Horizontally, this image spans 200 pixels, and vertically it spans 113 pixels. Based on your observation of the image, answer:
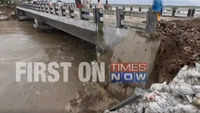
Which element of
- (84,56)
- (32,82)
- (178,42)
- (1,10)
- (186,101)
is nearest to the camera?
(186,101)

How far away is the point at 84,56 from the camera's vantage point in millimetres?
9750

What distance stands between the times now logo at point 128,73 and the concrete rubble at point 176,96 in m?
0.74

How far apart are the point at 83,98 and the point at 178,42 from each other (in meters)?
3.91

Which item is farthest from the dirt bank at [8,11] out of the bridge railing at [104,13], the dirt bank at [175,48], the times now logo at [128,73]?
the dirt bank at [175,48]

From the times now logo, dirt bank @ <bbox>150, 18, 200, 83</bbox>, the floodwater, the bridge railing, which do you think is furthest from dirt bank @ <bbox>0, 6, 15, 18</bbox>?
dirt bank @ <bbox>150, 18, 200, 83</bbox>

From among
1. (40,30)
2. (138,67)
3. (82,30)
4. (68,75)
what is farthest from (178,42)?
(40,30)

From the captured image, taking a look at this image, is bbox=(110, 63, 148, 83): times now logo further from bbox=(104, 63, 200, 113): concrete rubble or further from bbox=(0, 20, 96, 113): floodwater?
bbox=(0, 20, 96, 113): floodwater

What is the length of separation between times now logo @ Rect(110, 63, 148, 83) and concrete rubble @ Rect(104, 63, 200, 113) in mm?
737

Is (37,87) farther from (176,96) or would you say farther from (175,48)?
(175,48)

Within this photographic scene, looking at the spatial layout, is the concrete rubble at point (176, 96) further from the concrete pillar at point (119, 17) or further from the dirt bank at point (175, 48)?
the concrete pillar at point (119, 17)

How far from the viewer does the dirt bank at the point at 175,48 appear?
3929 millimetres

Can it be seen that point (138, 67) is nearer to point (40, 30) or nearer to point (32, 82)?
point (32, 82)

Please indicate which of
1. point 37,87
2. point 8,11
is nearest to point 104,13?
point 37,87

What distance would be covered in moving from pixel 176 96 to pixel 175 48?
5.13 ft
